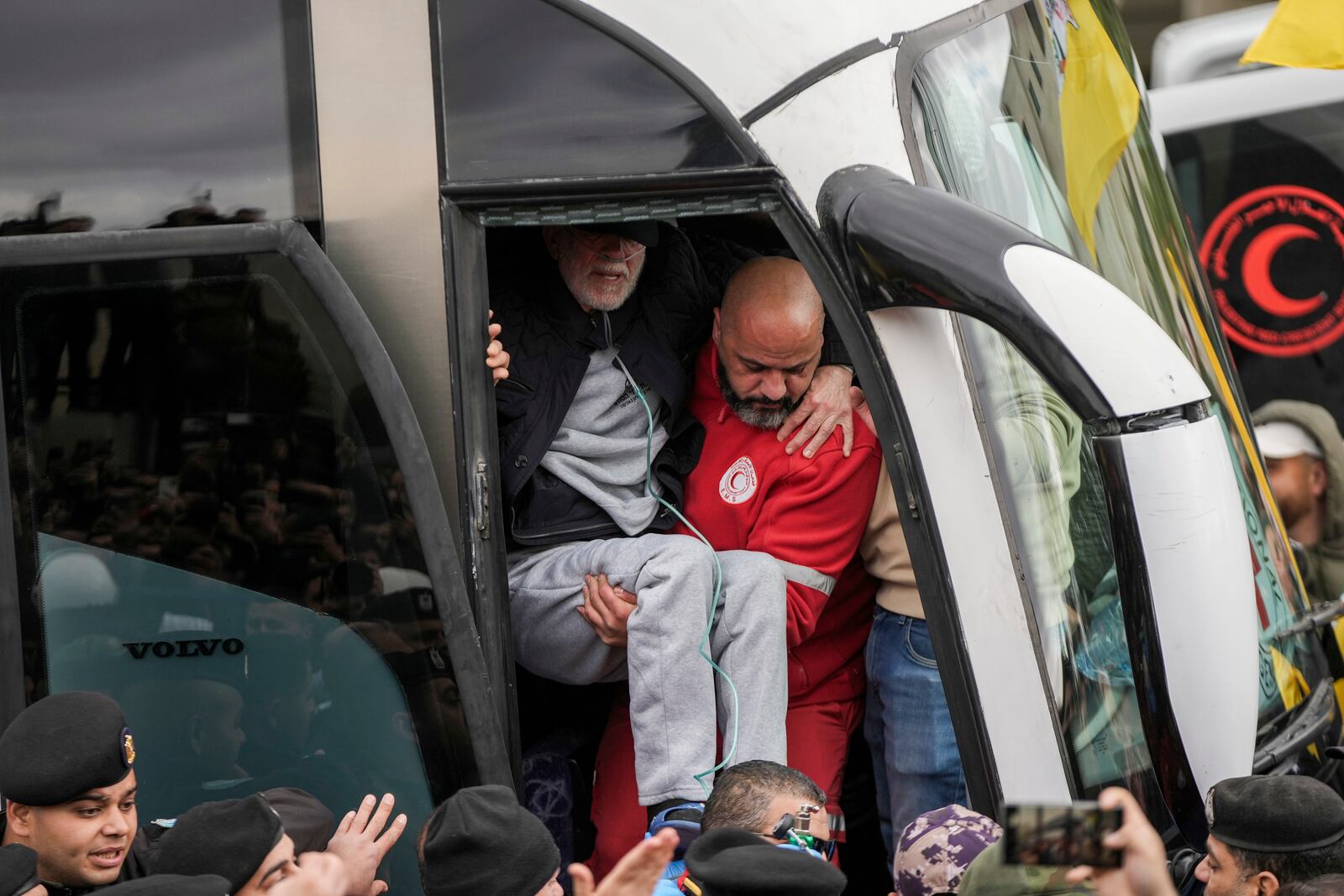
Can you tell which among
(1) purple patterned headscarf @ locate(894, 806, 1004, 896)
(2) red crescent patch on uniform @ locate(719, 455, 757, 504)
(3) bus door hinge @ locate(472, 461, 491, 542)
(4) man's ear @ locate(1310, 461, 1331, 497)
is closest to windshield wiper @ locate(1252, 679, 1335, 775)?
(1) purple patterned headscarf @ locate(894, 806, 1004, 896)

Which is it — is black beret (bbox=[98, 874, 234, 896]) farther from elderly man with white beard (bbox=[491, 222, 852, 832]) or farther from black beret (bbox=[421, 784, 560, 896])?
elderly man with white beard (bbox=[491, 222, 852, 832])

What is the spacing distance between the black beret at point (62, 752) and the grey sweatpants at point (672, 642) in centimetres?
107

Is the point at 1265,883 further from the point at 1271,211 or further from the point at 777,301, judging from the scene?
the point at 1271,211

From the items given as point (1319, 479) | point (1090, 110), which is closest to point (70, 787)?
point (1090, 110)

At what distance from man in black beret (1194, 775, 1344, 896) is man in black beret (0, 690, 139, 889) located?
1.65 meters

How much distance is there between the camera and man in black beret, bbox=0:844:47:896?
2094mm

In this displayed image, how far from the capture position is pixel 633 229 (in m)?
3.37

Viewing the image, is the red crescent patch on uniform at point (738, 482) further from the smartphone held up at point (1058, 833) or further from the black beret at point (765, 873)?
the smartphone held up at point (1058, 833)

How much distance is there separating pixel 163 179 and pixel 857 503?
4.99ft

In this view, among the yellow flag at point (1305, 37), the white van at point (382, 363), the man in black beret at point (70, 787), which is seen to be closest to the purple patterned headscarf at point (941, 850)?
the white van at point (382, 363)

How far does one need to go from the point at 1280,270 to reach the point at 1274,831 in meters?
4.23

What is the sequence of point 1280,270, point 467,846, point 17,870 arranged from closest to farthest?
point 17,870
point 467,846
point 1280,270

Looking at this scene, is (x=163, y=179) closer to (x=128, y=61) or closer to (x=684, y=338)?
(x=128, y=61)

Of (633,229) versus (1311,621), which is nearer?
(1311,621)
